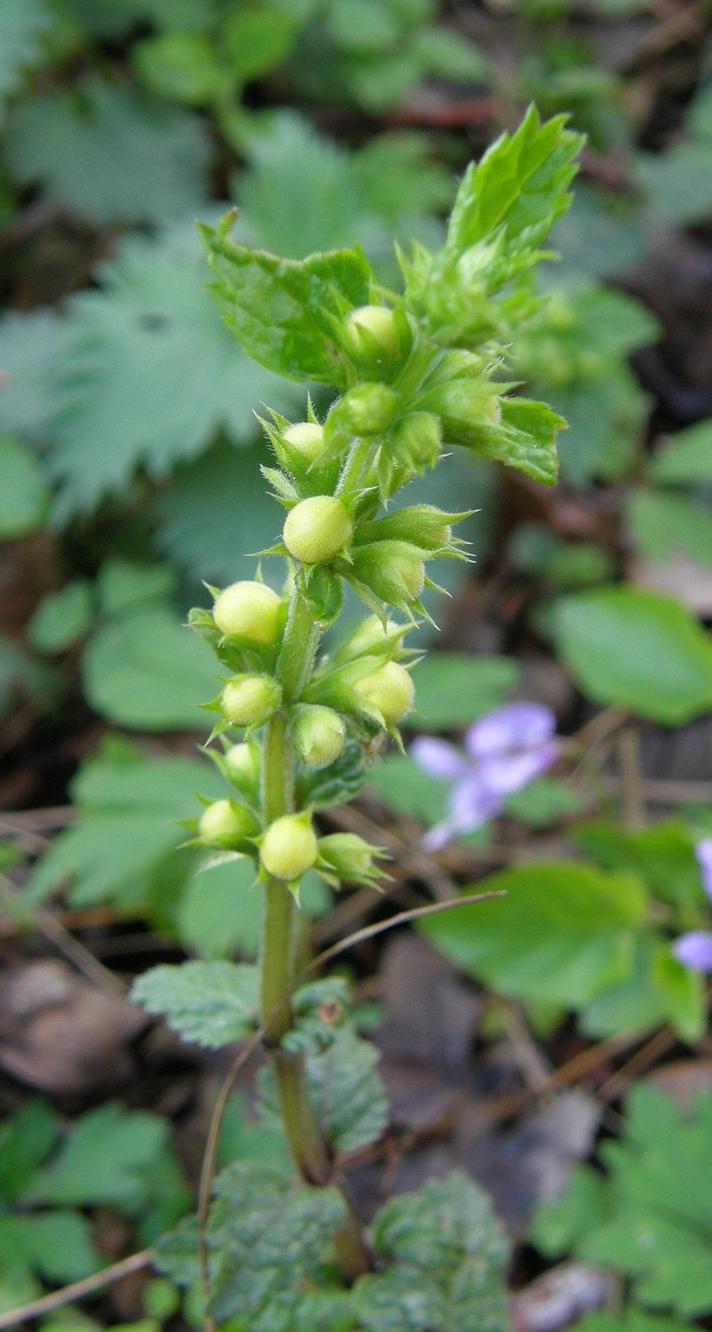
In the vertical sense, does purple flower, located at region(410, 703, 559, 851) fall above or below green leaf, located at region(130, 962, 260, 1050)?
below

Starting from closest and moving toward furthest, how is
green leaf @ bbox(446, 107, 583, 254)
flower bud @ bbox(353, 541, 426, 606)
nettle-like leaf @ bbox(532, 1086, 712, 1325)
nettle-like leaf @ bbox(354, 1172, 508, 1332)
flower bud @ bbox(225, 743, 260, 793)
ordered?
green leaf @ bbox(446, 107, 583, 254) → flower bud @ bbox(353, 541, 426, 606) → flower bud @ bbox(225, 743, 260, 793) → nettle-like leaf @ bbox(354, 1172, 508, 1332) → nettle-like leaf @ bbox(532, 1086, 712, 1325)

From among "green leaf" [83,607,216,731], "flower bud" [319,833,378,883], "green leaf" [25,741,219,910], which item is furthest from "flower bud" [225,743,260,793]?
"green leaf" [83,607,216,731]

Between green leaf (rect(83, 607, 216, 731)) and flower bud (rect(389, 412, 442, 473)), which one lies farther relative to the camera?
green leaf (rect(83, 607, 216, 731))

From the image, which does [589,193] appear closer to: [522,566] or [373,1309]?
[522,566]

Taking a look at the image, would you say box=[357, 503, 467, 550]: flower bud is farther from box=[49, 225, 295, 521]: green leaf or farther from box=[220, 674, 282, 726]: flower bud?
box=[49, 225, 295, 521]: green leaf

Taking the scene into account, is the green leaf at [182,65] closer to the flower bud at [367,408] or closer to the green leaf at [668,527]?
the green leaf at [668,527]

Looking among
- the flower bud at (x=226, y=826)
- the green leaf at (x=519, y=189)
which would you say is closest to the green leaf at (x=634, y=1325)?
the flower bud at (x=226, y=826)

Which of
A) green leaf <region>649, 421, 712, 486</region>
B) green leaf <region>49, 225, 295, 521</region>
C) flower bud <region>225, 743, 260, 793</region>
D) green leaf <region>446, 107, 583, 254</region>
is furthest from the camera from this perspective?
green leaf <region>649, 421, 712, 486</region>

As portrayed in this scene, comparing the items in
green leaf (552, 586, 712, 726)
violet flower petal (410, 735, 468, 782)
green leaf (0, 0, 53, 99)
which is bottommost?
green leaf (552, 586, 712, 726)

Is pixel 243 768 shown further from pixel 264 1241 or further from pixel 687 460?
pixel 687 460
